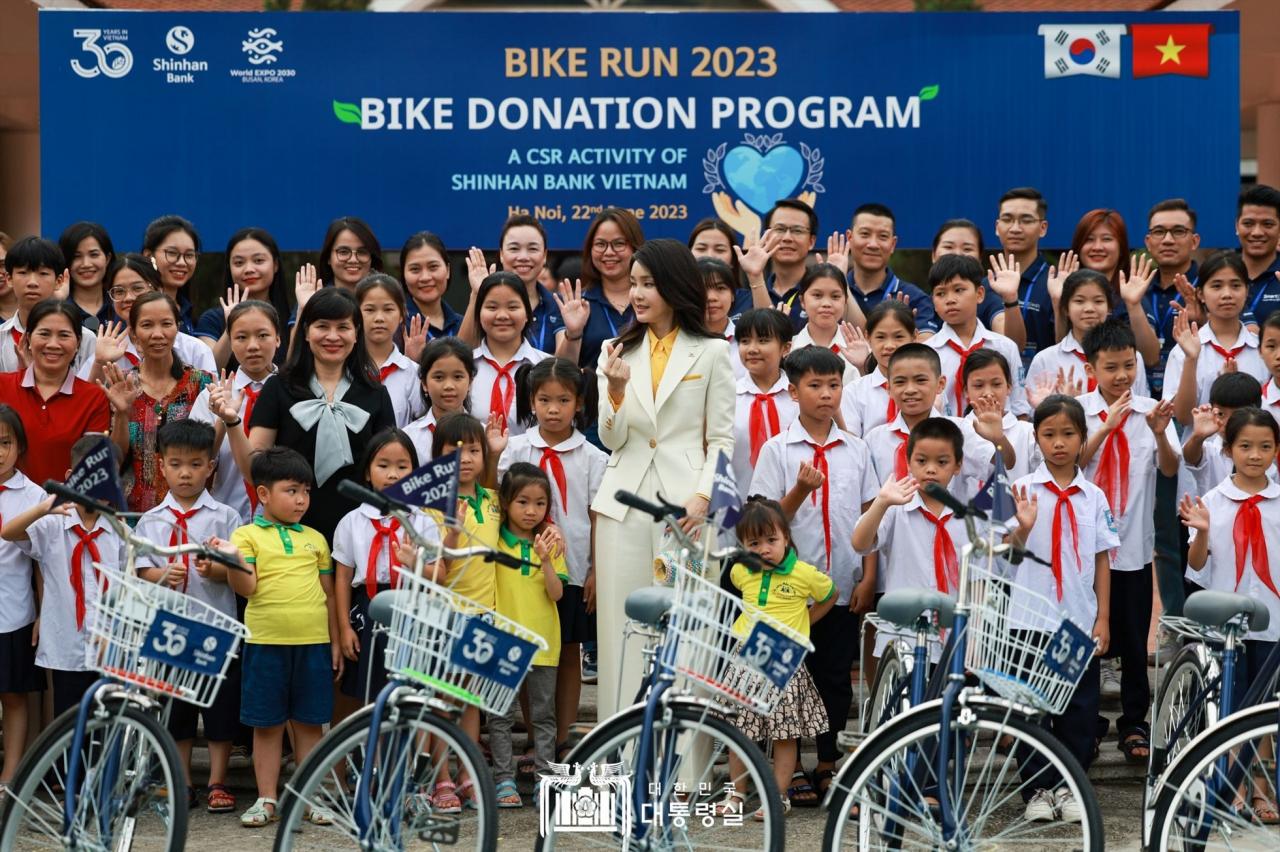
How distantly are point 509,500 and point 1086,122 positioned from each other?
5532 millimetres

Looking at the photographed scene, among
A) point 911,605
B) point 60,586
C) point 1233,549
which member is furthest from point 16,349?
point 1233,549

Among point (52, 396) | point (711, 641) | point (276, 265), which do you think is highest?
point (276, 265)

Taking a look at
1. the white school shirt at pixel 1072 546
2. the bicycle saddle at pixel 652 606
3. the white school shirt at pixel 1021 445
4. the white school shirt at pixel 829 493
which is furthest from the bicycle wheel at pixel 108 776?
the white school shirt at pixel 1021 445

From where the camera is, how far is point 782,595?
19.6 feet

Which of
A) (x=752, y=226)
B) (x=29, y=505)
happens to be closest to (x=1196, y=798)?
(x=29, y=505)

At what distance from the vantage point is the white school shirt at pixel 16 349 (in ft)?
22.5

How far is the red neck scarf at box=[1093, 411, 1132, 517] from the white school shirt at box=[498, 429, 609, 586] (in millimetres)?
2108

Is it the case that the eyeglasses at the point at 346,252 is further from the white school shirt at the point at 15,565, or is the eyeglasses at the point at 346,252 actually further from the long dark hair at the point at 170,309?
the white school shirt at the point at 15,565

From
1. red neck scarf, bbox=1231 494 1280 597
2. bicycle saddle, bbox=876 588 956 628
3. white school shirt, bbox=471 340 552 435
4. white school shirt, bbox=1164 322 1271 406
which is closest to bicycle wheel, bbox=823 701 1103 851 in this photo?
bicycle saddle, bbox=876 588 956 628

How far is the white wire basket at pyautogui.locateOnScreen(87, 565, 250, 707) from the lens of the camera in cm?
461

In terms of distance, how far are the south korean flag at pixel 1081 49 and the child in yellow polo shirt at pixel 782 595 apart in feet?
16.7

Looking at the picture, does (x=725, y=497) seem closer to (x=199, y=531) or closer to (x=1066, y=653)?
(x=1066, y=653)

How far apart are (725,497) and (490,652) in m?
0.80

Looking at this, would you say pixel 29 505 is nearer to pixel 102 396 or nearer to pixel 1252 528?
pixel 102 396
